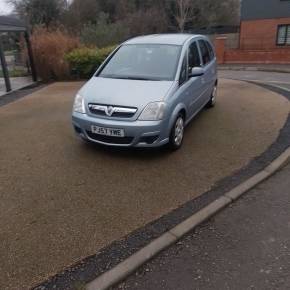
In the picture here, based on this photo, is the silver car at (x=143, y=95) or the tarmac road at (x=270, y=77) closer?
the silver car at (x=143, y=95)

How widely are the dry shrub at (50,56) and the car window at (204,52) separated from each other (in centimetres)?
824

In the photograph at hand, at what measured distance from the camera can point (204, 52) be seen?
23.3 ft

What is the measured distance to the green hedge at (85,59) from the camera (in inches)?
545

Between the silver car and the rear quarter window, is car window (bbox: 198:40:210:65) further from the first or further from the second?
the silver car

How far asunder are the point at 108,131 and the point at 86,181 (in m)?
0.83

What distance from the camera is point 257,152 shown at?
5.26 m

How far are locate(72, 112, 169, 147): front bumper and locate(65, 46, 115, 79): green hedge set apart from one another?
9.47 meters

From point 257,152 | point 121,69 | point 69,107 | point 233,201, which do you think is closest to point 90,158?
point 121,69

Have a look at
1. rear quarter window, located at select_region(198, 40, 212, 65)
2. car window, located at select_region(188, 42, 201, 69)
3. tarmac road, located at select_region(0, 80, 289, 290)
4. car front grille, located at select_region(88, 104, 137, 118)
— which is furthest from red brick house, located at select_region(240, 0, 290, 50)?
car front grille, located at select_region(88, 104, 137, 118)

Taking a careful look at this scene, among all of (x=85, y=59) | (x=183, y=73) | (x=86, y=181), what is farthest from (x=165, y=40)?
(x=85, y=59)

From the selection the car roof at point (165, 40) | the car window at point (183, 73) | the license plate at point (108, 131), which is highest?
the car roof at point (165, 40)

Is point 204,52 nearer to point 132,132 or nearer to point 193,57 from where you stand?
point 193,57

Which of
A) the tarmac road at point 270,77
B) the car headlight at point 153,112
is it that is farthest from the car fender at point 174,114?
the tarmac road at point 270,77

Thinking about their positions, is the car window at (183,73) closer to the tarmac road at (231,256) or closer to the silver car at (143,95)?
the silver car at (143,95)
